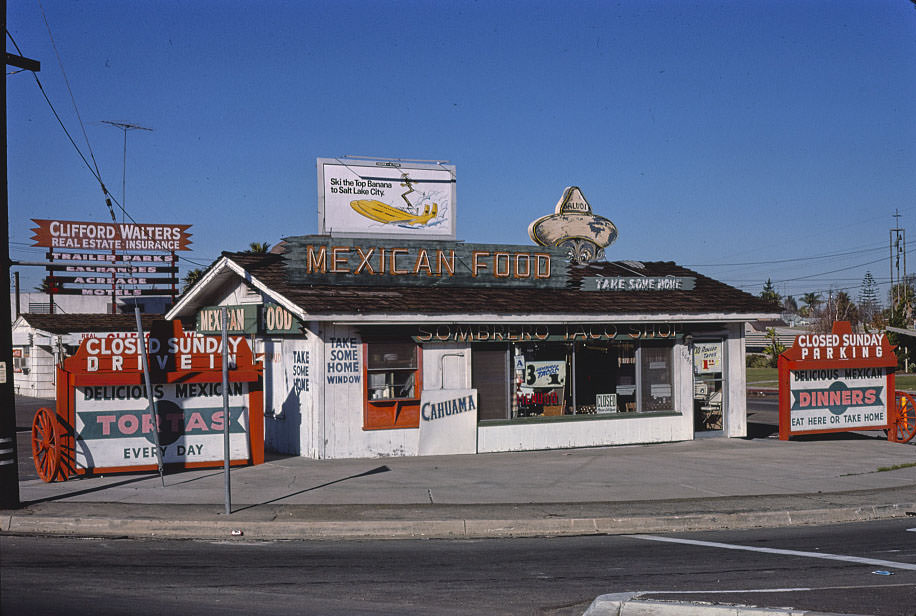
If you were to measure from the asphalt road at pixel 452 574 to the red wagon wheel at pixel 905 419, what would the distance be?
10.7 meters

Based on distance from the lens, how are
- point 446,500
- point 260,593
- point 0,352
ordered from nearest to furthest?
point 260,593
point 0,352
point 446,500

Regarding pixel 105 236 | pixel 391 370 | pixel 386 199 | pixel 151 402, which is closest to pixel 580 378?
pixel 391 370

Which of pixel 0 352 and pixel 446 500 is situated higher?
pixel 0 352

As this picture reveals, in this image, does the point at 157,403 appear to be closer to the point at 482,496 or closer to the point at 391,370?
the point at 391,370

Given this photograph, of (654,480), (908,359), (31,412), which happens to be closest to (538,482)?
(654,480)

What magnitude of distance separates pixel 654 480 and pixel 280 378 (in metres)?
8.27

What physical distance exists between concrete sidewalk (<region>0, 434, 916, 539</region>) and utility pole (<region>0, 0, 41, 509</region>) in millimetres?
408

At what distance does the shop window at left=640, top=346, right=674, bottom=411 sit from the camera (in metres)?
19.8

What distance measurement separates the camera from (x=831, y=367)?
20.6 metres

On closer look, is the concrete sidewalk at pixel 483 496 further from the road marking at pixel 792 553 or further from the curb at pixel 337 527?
the road marking at pixel 792 553

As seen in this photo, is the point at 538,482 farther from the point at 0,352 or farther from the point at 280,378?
the point at 0,352

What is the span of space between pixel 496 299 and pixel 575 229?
732cm

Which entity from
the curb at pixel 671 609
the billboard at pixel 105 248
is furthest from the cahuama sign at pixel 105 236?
the curb at pixel 671 609

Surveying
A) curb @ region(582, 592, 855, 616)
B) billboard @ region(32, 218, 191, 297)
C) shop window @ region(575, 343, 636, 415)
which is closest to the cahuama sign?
billboard @ region(32, 218, 191, 297)
